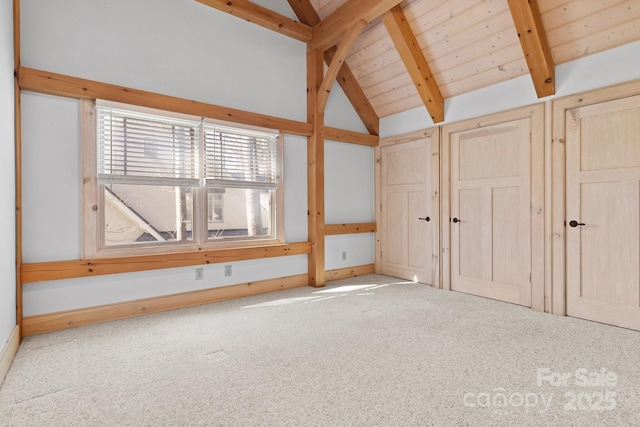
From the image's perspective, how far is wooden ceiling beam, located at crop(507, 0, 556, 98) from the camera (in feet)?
9.74

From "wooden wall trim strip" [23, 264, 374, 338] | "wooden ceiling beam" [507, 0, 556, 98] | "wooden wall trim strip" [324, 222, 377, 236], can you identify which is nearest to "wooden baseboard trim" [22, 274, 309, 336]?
"wooden wall trim strip" [23, 264, 374, 338]

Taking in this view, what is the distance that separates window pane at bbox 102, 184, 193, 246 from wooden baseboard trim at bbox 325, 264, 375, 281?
6.74ft

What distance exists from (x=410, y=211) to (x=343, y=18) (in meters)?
2.59

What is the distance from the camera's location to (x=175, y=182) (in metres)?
3.43

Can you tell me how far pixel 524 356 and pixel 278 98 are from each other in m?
3.60

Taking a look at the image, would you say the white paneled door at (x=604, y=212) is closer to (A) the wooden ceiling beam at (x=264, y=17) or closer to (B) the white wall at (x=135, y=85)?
(B) the white wall at (x=135, y=85)

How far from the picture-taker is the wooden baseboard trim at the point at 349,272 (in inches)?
191

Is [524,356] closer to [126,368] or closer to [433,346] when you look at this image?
[433,346]

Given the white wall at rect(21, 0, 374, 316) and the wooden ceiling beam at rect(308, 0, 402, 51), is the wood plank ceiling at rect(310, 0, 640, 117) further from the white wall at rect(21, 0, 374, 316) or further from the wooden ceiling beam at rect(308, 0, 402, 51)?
the white wall at rect(21, 0, 374, 316)

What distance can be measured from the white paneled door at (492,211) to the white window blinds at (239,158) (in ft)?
7.45

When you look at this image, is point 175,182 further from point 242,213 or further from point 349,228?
point 349,228

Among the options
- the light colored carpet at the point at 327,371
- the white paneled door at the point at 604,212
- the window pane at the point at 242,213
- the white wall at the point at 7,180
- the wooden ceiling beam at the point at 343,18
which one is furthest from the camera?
the window pane at the point at 242,213

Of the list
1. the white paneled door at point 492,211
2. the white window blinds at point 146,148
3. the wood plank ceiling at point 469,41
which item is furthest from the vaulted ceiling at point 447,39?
the white window blinds at point 146,148

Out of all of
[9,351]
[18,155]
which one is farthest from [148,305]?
[18,155]
